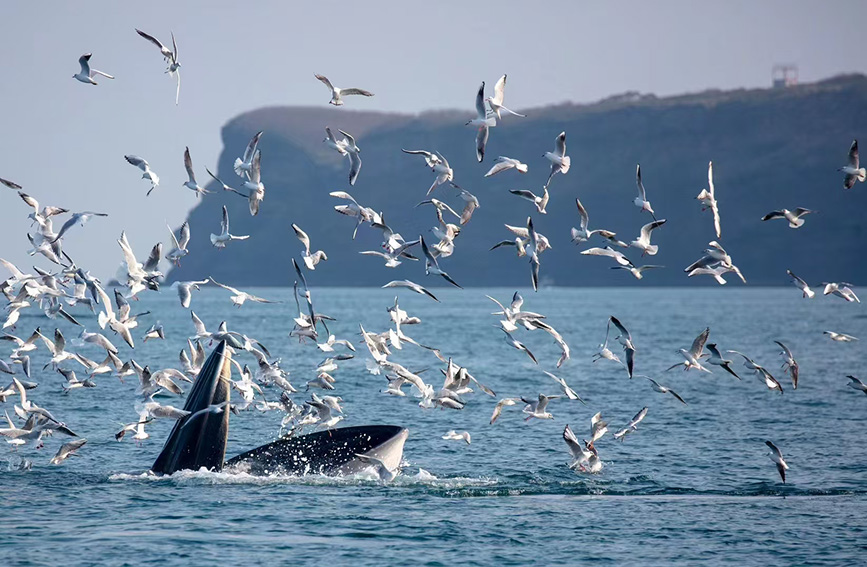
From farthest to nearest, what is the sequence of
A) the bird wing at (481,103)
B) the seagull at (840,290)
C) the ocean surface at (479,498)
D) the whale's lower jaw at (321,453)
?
the seagull at (840,290), the whale's lower jaw at (321,453), the bird wing at (481,103), the ocean surface at (479,498)

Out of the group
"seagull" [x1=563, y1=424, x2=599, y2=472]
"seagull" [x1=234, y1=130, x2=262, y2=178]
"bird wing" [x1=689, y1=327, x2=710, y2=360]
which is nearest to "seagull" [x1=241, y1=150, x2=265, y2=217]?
"seagull" [x1=234, y1=130, x2=262, y2=178]

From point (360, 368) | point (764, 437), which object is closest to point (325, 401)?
point (764, 437)

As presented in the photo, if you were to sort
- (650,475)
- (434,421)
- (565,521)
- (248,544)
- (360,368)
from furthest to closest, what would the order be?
1. (360,368)
2. (434,421)
3. (650,475)
4. (565,521)
5. (248,544)

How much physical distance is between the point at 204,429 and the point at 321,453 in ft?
9.97

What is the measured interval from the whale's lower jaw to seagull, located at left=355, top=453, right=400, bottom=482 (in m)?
0.19

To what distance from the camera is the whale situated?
21422mm

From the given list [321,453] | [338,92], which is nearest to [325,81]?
[338,92]

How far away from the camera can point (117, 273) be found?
2244cm

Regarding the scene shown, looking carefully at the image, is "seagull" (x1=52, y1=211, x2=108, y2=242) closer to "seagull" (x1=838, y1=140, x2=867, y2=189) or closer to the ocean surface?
the ocean surface

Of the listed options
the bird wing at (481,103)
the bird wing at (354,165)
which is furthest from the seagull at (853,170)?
the bird wing at (354,165)

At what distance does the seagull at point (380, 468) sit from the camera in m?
22.5

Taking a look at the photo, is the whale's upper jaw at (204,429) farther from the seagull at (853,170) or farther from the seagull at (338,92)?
the seagull at (853,170)

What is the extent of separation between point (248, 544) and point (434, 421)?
16749 millimetres

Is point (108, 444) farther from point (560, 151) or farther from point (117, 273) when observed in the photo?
point (560, 151)
